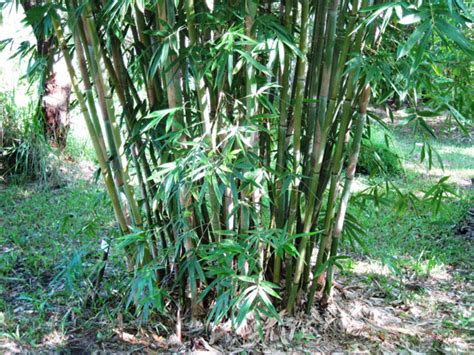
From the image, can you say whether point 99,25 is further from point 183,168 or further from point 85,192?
point 85,192

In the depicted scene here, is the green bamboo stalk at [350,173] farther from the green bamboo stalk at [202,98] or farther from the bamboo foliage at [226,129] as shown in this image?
the green bamboo stalk at [202,98]

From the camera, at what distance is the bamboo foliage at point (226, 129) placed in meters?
1.63

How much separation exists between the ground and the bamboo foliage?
163mm

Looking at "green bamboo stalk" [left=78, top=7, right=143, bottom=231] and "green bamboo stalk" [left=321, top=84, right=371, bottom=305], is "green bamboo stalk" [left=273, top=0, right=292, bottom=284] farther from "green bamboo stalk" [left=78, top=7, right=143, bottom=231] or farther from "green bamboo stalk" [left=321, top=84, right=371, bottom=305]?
"green bamboo stalk" [left=78, top=7, right=143, bottom=231]

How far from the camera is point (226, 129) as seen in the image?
1644mm

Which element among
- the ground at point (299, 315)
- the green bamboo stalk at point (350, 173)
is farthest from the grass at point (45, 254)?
the green bamboo stalk at point (350, 173)

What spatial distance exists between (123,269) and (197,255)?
921 mm

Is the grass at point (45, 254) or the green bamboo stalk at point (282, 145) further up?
the green bamboo stalk at point (282, 145)

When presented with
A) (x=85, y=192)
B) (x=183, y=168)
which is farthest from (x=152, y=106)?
(x=85, y=192)

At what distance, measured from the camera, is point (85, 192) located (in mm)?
4133

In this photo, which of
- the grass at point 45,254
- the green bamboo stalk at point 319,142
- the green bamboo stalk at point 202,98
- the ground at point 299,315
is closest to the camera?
the green bamboo stalk at point 202,98

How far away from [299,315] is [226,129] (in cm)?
93

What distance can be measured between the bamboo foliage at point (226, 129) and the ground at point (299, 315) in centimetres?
16

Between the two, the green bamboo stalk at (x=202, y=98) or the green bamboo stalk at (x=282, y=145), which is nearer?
the green bamboo stalk at (x=202, y=98)
